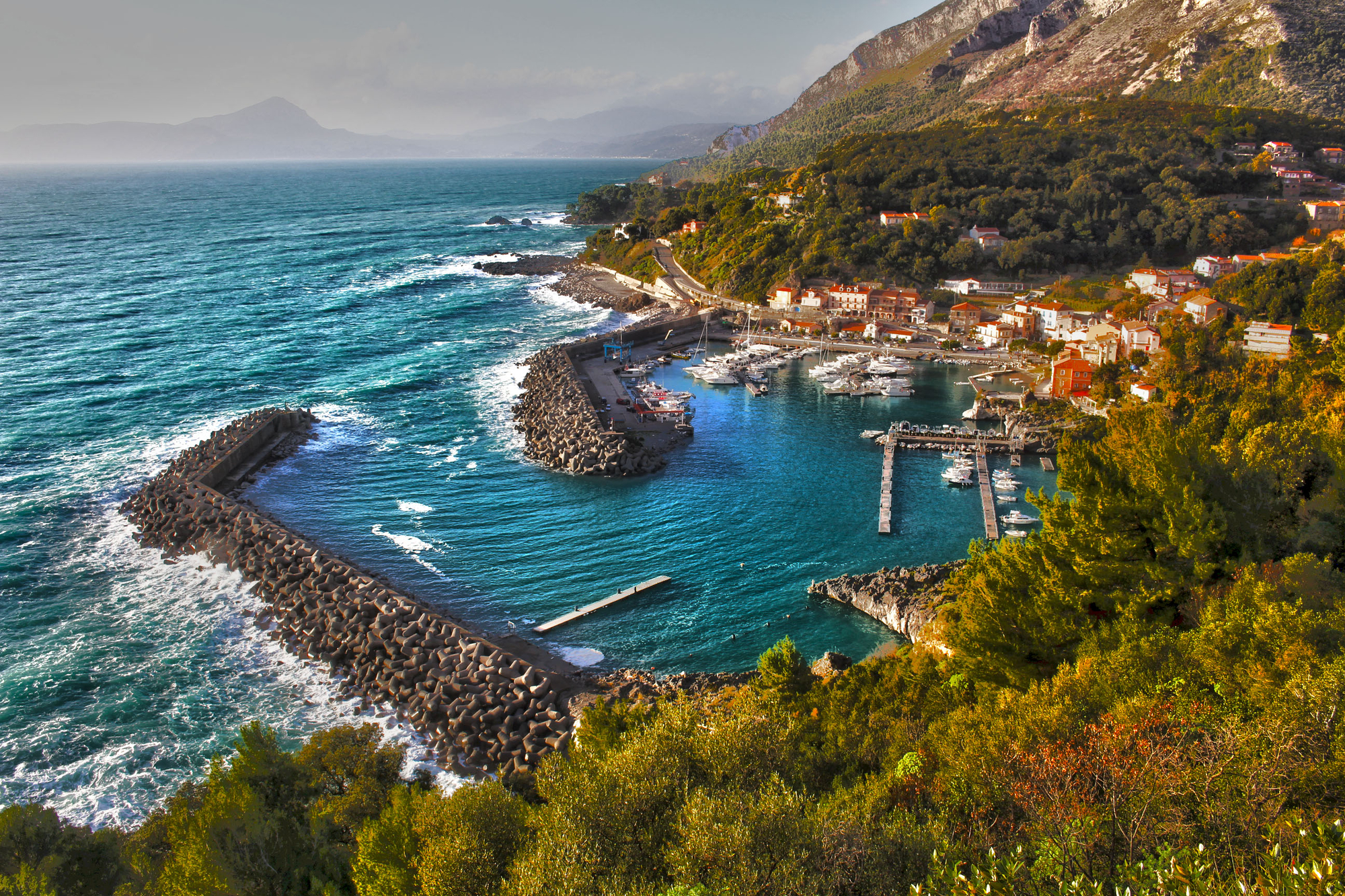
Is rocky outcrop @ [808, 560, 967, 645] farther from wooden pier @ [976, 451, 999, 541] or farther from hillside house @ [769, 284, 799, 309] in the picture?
hillside house @ [769, 284, 799, 309]

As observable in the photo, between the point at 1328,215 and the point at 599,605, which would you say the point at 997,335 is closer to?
the point at 1328,215

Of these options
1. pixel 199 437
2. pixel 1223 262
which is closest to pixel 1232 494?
pixel 199 437

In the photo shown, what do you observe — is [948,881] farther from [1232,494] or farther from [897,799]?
[1232,494]

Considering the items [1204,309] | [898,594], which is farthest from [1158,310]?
[898,594]

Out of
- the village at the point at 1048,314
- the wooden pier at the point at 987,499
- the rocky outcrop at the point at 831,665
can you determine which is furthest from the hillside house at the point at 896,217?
the rocky outcrop at the point at 831,665

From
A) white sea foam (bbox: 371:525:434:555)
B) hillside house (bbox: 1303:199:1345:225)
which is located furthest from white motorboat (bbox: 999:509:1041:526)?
hillside house (bbox: 1303:199:1345:225)

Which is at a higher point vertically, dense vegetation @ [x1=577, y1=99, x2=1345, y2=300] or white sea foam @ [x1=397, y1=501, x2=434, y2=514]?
dense vegetation @ [x1=577, y1=99, x2=1345, y2=300]
